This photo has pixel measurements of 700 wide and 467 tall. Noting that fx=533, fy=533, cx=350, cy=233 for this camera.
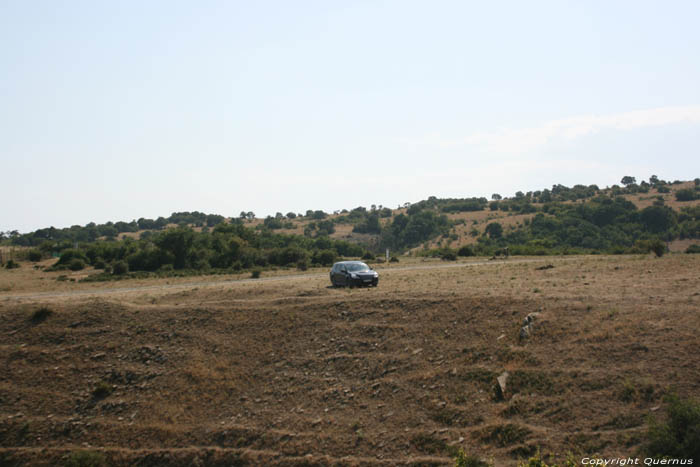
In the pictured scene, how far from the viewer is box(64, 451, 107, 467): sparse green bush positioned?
17.1 m

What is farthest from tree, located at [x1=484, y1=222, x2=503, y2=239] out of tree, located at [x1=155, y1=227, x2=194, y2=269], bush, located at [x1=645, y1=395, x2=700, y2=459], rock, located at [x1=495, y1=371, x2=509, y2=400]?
bush, located at [x1=645, y1=395, x2=700, y2=459]

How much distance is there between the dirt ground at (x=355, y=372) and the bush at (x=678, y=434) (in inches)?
27.7

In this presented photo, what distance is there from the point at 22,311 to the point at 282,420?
15.3m

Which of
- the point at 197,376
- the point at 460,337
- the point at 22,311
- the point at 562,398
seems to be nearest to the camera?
the point at 562,398

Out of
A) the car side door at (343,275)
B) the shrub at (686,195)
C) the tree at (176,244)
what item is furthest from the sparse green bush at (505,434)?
the shrub at (686,195)

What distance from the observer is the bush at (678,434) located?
10727 mm

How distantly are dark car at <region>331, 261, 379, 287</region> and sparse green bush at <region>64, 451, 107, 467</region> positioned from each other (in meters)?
14.5

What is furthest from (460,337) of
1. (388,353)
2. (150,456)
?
(150,456)

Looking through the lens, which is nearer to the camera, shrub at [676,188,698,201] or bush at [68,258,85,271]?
bush at [68,258,85,271]

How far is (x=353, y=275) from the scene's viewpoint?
93.7 feet

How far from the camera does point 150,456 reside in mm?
17219

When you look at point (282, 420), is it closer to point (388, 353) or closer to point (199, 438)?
point (199, 438)

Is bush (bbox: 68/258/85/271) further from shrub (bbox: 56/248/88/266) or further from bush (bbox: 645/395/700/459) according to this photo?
bush (bbox: 645/395/700/459)

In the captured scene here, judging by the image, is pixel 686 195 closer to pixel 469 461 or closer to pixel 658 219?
pixel 658 219
